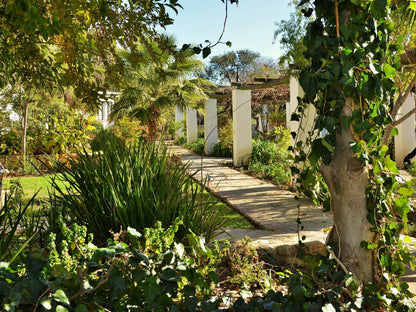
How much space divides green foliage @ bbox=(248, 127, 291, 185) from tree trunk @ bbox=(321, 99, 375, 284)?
18.9ft

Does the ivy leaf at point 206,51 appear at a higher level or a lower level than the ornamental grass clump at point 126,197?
higher

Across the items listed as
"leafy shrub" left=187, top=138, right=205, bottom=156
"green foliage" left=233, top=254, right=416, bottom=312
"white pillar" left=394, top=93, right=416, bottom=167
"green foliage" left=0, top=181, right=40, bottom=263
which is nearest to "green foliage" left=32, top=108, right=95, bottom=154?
"leafy shrub" left=187, top=138, right=205, bottom=156

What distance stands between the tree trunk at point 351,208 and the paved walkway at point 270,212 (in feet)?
1.28

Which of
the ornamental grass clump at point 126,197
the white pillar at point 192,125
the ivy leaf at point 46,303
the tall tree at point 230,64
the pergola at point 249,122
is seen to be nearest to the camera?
the ivy leaf at point 46,303

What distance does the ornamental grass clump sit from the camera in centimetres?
270

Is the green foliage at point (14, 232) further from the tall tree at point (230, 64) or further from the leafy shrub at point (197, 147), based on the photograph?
the tall tree at point (230, 64)

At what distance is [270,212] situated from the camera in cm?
550

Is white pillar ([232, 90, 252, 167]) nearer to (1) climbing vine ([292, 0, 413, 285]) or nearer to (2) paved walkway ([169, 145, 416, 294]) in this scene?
(2) paved walkway ([169, 145, 416, 294])

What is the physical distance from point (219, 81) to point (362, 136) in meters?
28.4

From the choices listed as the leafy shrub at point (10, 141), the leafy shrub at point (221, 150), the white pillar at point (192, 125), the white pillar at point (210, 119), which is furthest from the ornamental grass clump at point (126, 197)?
the white pillar at point (192, 125)

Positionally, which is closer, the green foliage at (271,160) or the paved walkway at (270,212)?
the paved walkway at (270,212)

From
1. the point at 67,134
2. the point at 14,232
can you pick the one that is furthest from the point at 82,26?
the point at 67,134

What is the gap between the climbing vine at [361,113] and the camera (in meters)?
2.05

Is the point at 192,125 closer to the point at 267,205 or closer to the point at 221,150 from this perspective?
the point at 221,150
